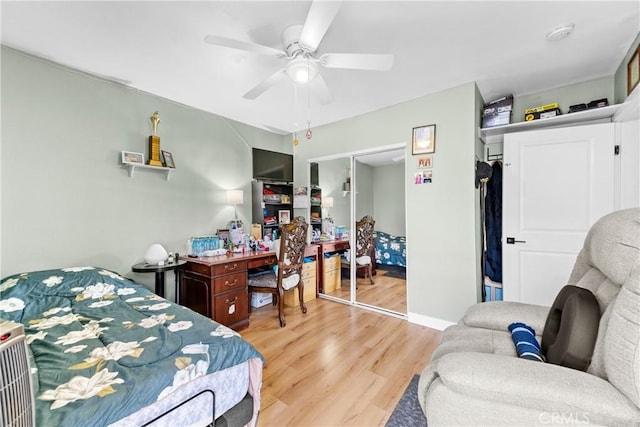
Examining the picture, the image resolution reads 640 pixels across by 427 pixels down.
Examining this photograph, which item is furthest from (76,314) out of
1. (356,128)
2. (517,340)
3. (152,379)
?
(356,128)

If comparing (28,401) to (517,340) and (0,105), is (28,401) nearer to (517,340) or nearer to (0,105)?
(517,340)

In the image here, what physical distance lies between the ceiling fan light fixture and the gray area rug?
2310 millimetres

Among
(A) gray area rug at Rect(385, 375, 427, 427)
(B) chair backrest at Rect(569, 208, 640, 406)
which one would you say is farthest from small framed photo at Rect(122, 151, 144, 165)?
(B) chair backrest at Rect(569, 208, 640, 406)

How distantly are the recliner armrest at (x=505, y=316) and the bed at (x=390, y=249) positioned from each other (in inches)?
59.2

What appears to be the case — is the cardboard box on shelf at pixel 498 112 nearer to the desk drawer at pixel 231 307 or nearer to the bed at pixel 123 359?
the bed at pixel 123 359

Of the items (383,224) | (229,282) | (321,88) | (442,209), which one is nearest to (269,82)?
(321,88)

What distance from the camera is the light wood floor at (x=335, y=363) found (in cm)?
162

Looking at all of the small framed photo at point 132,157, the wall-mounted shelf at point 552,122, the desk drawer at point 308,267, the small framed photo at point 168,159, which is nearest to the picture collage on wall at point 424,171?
the wall-mounted shelf at point 552,122

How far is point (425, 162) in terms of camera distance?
282cm

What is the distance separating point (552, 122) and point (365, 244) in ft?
7.65

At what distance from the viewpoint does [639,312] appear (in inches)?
32.3

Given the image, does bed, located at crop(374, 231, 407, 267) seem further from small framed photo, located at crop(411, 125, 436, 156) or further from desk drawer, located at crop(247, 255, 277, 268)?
desk drawer, located at crop(247, 255, 277, 268)

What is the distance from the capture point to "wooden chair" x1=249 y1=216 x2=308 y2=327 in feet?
9.46

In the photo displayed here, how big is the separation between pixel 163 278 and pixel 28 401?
204cm
